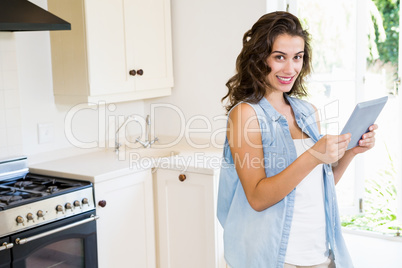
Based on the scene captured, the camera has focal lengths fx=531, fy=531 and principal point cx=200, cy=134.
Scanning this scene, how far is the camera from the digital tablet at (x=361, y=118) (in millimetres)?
1532

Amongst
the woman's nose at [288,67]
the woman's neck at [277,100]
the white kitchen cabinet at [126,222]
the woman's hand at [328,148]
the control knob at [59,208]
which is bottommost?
the white kitchen cabinet at [126,222]

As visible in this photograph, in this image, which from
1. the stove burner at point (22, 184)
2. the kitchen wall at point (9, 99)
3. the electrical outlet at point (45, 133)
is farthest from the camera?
the electrical outlet at point (45, 133)

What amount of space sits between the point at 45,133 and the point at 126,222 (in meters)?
0.70

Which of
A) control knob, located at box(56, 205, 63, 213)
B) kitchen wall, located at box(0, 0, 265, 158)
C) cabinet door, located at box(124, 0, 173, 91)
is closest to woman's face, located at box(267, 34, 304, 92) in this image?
control knob, located at box(56, 205, 63, 213)

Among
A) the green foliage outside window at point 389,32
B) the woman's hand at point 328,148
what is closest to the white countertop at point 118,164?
the woman's hand at point 328,148

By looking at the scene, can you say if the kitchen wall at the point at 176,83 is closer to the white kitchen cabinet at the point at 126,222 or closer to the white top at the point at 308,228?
the white kitchen cabinet at the point at 126,222

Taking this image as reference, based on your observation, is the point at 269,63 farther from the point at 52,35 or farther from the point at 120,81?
the point at 52,35

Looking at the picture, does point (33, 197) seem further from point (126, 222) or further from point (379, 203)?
point (379, 203)

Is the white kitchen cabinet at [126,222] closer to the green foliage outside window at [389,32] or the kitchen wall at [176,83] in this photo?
the kitchen wall at [176,83]

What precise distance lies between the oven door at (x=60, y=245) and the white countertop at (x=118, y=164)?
236 mm

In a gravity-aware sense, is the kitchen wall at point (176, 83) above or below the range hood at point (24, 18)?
below

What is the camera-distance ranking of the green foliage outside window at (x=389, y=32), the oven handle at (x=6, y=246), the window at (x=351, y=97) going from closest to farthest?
the oven handle at (x=6, y=246)
the window at (x=351, y=97)
the green foliage outside window at (x=389, y=32)

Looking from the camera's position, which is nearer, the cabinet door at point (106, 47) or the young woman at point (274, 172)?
the young woman at point (274, 172)

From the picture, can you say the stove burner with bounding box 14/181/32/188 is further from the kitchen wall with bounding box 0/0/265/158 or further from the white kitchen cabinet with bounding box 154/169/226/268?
the white kitchen cabinet with bounding box 154/169/226/268
